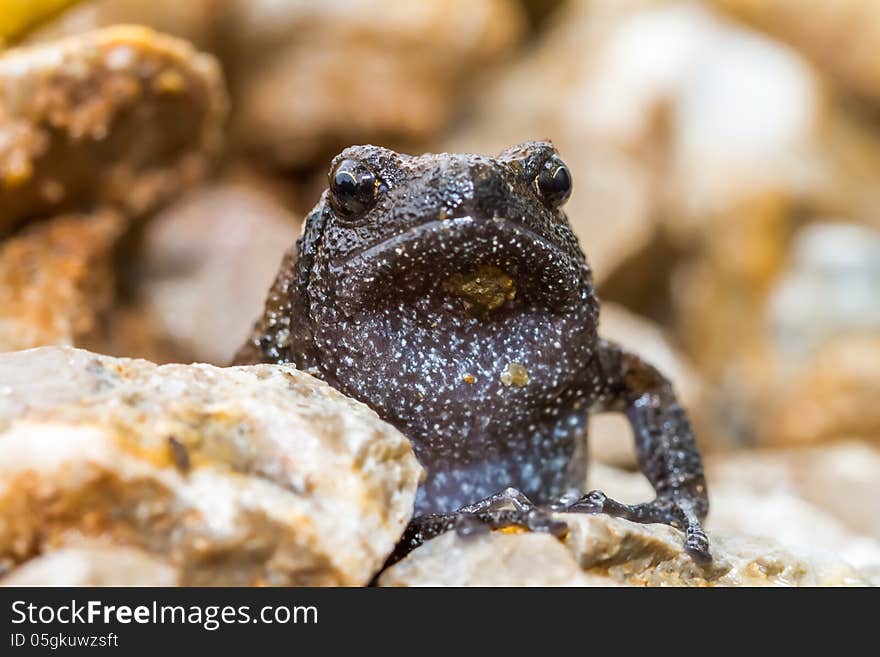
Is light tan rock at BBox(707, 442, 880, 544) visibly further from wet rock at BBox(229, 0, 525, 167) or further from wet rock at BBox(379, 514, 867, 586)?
wet rock at BBox(229, 0, 525, 167)

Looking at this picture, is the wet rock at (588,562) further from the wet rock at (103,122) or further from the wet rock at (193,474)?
the wet rock at (103,122)

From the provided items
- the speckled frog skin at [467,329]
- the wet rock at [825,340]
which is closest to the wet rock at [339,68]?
the wet rock at [825,340]

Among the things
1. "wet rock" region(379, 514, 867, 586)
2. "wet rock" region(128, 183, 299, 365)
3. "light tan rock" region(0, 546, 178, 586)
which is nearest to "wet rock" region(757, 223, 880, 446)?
"wet rock" region(128, 183, 299, 365)

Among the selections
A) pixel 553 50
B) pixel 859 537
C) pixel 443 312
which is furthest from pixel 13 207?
pixel 553 50

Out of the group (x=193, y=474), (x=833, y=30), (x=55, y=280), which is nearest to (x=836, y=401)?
(x=833, y=30)

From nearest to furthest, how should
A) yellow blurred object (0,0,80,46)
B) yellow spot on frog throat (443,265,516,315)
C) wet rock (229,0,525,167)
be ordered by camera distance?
yellow spot on frog throat (443,265,516,315) → yellow blurred object (0,0,80,46) → wet rock (229,0,525,167)

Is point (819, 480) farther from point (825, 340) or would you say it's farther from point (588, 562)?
point (588, 562)

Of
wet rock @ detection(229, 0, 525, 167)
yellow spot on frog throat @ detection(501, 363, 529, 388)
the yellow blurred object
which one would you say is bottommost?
yellow spot on frog throat @ detection(501, 363, 529, 388)
